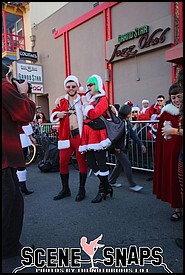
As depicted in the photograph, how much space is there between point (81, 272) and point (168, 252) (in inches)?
33.1

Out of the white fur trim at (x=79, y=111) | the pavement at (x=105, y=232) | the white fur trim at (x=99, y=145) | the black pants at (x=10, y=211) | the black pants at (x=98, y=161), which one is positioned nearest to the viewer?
the black pants at (x=10, y=211)

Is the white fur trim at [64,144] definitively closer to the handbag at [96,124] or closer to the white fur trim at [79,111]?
the white fur trim at [79,111]

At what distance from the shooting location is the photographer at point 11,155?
6.43ft

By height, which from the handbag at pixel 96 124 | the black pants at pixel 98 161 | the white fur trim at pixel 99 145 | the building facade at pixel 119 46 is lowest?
the black pants at pixel 98 161

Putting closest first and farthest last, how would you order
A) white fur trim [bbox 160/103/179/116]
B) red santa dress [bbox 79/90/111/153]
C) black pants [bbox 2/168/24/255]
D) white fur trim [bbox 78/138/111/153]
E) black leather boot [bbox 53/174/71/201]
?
1. black pants [bbox 2/168/24/255]
2. white fur trim [bbox 160/103/179/116]
3. red santa dress [bbox 79/90/111/153]
4. white fur trim [bbox 78/138/111/153]
5. black leather boot [bbox 53/174/71/201]

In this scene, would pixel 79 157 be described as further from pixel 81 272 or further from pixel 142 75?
pixel 142 75

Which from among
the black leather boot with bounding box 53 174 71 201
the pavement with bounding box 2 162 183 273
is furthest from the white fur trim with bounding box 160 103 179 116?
the black leather boot with bounding box 53 174 71 201

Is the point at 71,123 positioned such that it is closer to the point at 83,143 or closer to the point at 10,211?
the point at 83,143

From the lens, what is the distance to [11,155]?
2.07 metres

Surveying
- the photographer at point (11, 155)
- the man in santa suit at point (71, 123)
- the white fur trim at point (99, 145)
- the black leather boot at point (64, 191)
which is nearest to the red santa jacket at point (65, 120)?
the man in santa suit at point (71, 123)

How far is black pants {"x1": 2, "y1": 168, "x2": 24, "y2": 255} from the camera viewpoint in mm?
2039

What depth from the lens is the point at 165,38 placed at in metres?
7.07

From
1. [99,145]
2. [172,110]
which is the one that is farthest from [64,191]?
[172,110]

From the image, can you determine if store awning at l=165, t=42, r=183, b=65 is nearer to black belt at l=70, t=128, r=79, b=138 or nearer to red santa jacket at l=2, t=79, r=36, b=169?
black belt at l=70, t=128, r=79, b=138
